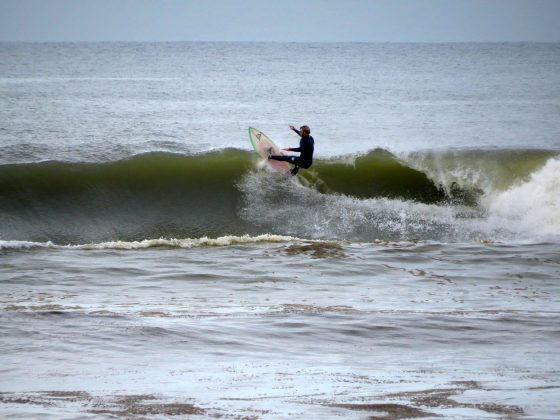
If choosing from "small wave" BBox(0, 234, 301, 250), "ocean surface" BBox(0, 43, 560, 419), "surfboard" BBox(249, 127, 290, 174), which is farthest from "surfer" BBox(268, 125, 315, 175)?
"small wave" BBox(0, 234, 301, 250)

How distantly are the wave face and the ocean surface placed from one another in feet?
0.22

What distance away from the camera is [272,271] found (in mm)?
14117

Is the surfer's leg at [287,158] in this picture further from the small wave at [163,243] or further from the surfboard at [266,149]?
the small wave at [163,243]

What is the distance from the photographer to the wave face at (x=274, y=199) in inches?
730

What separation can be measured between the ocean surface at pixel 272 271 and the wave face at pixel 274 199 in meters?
0.07

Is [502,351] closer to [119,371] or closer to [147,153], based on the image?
[119,371]

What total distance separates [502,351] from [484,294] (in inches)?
137

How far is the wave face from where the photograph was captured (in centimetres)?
1853

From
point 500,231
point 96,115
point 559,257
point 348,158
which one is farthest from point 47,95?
point 559,257

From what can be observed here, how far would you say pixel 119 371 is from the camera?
26.6ft

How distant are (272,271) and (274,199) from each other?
574cm

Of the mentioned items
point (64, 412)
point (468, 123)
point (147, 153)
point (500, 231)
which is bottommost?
point (64, 412)

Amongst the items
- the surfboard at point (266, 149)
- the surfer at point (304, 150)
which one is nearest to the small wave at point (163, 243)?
the surfer at point (304, 150)

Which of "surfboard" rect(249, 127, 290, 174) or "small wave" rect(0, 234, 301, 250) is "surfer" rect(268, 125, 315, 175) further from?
"small wave" rect(0, 234, 301, 250)
